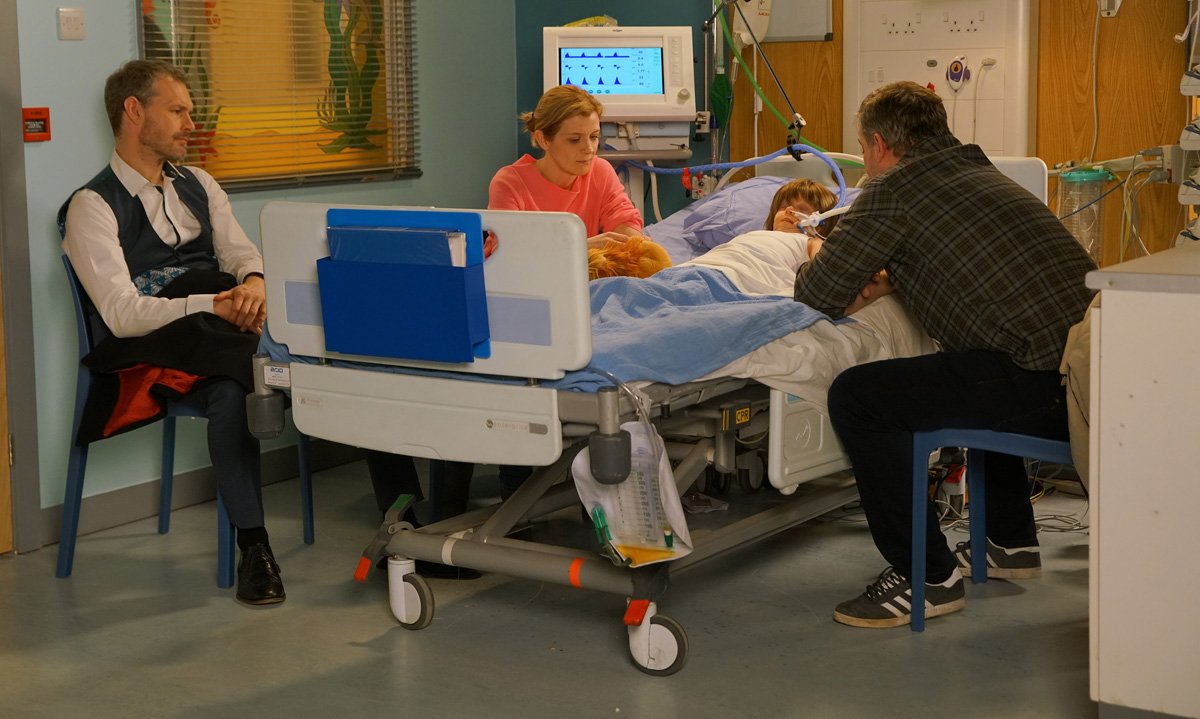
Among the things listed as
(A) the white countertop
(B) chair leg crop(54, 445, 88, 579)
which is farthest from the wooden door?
(A) the white countertop

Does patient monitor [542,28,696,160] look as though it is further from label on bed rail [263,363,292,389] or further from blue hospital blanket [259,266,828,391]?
label on bed rail [263,363,292,389]

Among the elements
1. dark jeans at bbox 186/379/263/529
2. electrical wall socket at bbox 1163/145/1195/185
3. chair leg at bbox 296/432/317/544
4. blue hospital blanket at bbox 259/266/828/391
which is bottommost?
chair leg at bbox 296/432/317/544

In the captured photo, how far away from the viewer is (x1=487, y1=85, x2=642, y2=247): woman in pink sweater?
13.6 feet

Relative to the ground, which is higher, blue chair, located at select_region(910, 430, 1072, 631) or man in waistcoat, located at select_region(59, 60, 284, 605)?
man in waistcoat, located at select_region(59, 60, 284, 605)

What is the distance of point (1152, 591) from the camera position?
2371mm

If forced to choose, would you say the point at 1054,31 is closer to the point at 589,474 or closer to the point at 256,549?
the point at 589,474

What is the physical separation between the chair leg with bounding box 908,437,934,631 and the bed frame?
24 centimetres

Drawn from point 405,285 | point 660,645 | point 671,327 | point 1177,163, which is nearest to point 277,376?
point 405,285

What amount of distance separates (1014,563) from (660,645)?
1065 mm

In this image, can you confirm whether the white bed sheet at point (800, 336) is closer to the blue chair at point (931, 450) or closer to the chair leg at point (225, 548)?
the blue chair at point (931, 450)

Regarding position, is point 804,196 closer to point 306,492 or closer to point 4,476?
point 306,492

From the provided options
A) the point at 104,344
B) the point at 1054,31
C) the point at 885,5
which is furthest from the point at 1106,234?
the point at 104,344

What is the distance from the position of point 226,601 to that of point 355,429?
707 mm

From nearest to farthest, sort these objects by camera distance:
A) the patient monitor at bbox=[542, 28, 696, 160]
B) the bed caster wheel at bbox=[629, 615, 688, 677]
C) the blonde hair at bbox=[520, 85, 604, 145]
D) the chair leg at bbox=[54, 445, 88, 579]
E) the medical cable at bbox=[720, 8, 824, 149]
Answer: the bed caster wheel at bbox=[629, 615, 688, 677]
the chair leg at bbox=[54, 445, 88, 579]
the blonde hair at bbox=[520, 85, 604, 145]
the patient monitor at bbox=[542, 28, 696, 160]
the medical cable at bbox=[720, 8, 824, 149]
